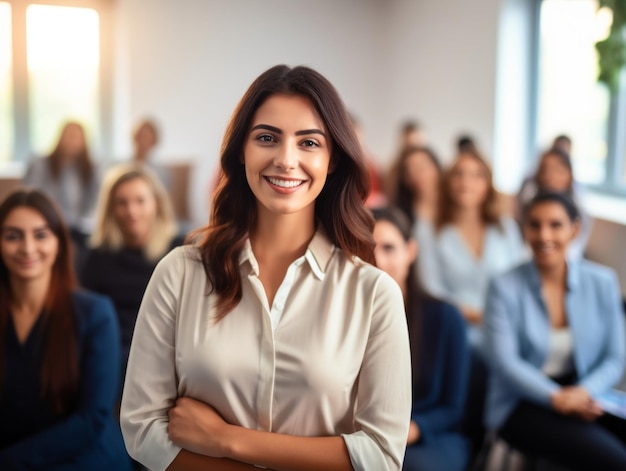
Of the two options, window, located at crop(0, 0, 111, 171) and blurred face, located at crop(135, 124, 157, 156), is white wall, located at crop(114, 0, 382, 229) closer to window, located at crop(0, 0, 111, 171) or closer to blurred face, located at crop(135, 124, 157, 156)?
window, located at crop(0, 0, 111, 171)

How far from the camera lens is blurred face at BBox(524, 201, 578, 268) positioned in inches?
99.5

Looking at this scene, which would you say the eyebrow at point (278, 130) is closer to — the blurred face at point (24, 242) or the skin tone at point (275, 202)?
the skin tone at point (275, 202)

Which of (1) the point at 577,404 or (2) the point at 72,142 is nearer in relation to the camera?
(1) the point at 577,404

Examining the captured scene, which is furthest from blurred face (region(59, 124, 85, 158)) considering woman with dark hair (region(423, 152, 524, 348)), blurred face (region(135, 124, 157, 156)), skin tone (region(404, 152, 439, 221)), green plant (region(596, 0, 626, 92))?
green plant (region(596, 0, 626, 92))

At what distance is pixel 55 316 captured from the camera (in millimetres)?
1825

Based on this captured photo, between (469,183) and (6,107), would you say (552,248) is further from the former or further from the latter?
(6,107)

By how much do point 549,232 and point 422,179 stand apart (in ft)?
5.06

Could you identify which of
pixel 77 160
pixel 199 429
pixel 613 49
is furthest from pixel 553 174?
pixel 199 429

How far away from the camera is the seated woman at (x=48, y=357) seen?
5.76 feet

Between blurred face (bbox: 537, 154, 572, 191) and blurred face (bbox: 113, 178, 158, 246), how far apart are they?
219cm

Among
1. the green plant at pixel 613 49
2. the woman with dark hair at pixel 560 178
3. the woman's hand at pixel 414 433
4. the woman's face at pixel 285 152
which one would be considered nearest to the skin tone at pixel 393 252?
the woman's hand at pixel 414 433

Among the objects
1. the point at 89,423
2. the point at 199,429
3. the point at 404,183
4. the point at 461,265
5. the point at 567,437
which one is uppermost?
the point at 404,183

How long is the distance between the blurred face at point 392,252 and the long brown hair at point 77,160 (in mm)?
3378

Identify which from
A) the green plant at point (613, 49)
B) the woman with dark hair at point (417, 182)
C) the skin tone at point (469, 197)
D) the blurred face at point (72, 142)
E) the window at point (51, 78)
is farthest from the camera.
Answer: the window at point (51, 78)
